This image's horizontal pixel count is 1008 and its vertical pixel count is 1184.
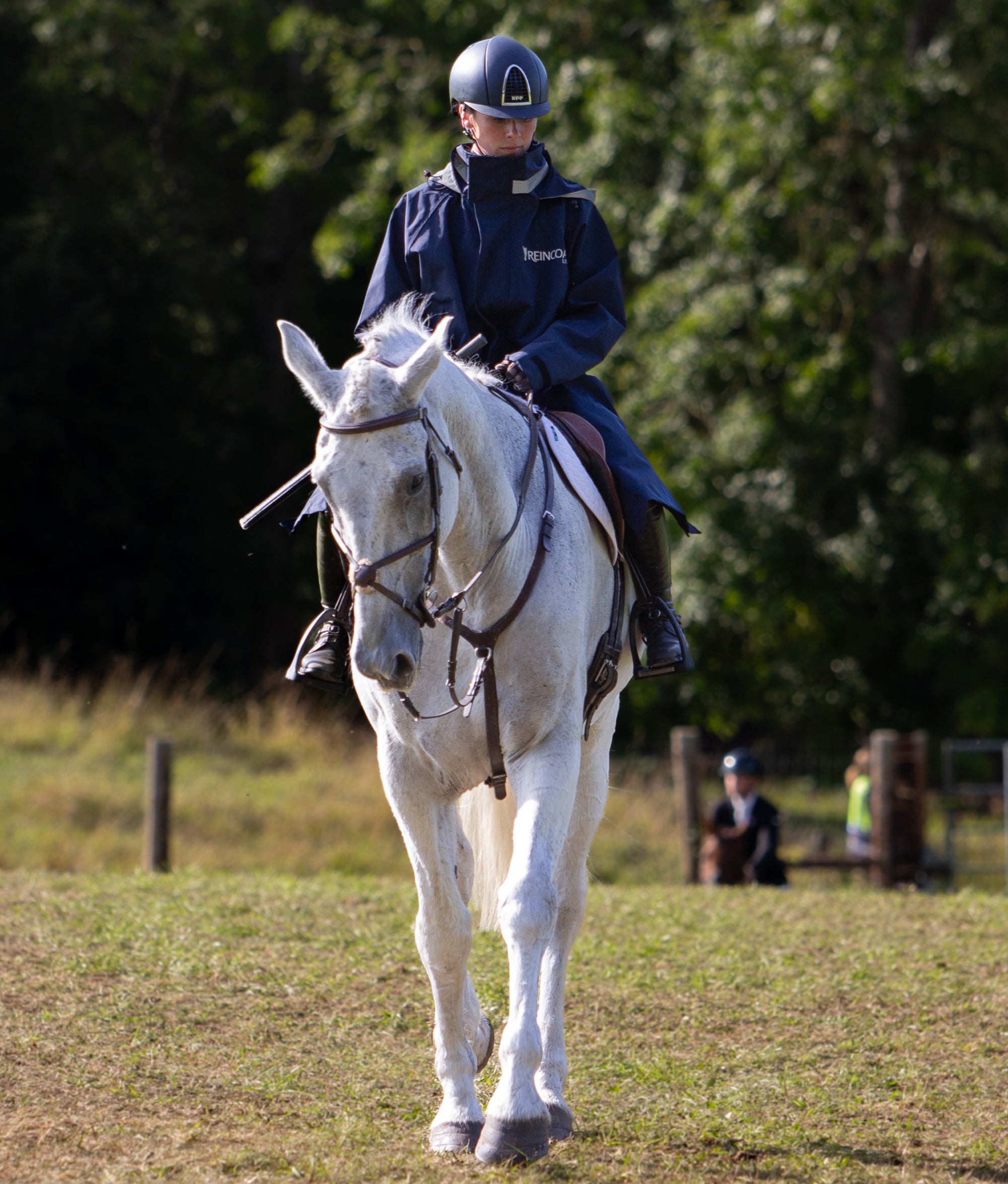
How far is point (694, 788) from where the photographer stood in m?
13.4

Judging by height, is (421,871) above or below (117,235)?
below

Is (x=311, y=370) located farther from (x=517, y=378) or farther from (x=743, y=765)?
(x=743, y=765)

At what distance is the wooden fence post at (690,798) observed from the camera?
1300cm

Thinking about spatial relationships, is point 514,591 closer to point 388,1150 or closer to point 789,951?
point 388,1150

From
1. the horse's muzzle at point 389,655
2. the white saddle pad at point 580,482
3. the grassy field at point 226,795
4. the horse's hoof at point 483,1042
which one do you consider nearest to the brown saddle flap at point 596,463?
the white saddle pad at point 580,482

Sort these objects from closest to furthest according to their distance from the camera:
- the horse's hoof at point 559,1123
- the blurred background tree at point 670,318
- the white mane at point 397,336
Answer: the white mane at point 397,336 < the horse's hoof at point 559,1123 < the blurred background tree at point 670,318

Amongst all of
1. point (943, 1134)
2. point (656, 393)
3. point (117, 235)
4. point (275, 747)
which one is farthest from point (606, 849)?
point (117, 235)

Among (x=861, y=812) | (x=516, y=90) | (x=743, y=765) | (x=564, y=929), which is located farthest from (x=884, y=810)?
(x=516, y=90)

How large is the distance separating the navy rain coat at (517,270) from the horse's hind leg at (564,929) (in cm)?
95

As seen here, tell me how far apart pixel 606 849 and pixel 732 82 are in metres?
9.90

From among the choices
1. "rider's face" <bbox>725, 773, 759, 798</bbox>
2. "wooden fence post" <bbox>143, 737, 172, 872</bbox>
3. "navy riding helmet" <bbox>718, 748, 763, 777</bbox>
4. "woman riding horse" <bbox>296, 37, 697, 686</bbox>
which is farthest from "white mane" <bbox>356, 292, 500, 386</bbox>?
"wooden fence post" <bbox>143, 737, 172, 872</bbox>

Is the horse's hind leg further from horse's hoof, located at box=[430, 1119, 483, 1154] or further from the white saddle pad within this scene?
the white saddle pad

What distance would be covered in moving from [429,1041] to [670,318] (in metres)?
15.4

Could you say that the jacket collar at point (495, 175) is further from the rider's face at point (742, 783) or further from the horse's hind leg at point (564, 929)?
the rider's face at point (742, 783)
